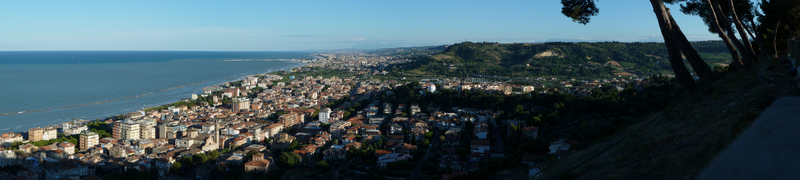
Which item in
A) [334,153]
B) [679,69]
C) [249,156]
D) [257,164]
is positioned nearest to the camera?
[679,69]

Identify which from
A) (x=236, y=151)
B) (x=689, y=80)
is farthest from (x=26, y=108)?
(x=689, y=80)

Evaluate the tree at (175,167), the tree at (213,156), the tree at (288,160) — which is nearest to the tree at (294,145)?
the tree at (288,160)

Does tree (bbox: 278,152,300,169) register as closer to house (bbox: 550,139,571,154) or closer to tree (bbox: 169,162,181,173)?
tree (bbox: 169,162,181,173)

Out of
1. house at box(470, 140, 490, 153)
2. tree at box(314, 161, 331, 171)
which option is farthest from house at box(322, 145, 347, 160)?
house at box(470, 140, 490, 153)

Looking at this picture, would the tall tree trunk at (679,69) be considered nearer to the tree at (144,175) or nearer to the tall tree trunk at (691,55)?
the tall tree trunk at (691,55)

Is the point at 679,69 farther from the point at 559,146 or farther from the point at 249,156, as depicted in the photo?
the point at 249,156

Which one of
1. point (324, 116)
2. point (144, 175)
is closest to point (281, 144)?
point (144, 175)
